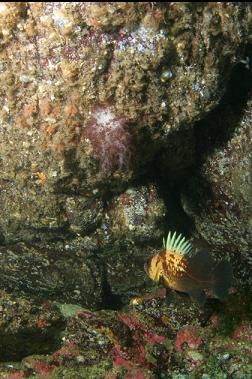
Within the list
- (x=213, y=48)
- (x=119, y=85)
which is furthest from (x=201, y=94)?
(x=119, y=85)

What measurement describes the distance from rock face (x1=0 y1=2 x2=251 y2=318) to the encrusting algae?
0.56 meters

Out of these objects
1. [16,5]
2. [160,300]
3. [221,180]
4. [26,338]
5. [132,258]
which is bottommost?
[26,338]

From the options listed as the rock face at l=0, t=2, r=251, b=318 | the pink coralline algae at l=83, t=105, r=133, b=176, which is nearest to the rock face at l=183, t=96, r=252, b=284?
the rock face at l=0, t=2, r=251, b=318

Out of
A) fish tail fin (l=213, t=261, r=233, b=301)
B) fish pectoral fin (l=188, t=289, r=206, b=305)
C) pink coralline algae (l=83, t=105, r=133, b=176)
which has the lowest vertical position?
fish pectoral fin (l=188, t=289, r=206, b=305)

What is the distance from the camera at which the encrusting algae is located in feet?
11.1

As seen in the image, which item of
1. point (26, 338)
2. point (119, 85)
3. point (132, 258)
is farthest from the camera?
point (132, 258)

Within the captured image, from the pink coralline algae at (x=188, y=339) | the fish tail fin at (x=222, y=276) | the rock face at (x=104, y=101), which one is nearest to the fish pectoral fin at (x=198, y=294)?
the fish tail fin at (x=222, y=276)

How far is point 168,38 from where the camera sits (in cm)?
300

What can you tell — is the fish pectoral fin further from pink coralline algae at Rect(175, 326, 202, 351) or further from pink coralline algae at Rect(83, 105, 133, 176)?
pink coralline algae at Rect(83, 105, 133, 176)

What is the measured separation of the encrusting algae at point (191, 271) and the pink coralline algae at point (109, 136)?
2.97 feet

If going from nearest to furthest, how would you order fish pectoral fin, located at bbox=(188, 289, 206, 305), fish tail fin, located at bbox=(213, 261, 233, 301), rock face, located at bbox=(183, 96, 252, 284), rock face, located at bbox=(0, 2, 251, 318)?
rock face, located at bbox=(0, 2, 251, 318)
fish tail fin, located at bbox=(213, 261, 233, 301)
fish pectoral fin, located at bbox=(188, 289, 206, 305)
rock face, located at bbox=(183, 96, 252, 284)

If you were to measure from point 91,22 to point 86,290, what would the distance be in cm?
337

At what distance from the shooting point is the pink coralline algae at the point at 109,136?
3.26m

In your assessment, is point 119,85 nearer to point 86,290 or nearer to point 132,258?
point 132,258
